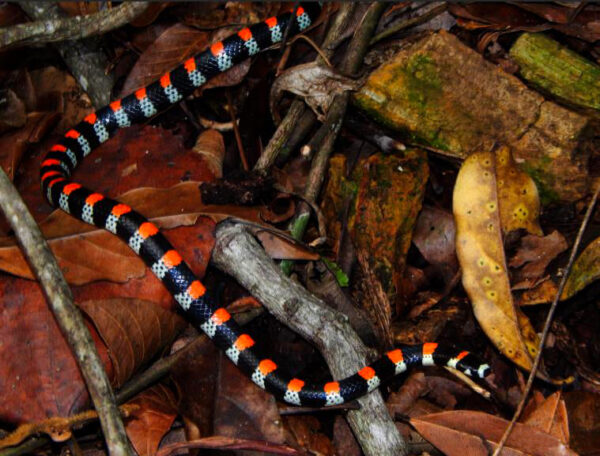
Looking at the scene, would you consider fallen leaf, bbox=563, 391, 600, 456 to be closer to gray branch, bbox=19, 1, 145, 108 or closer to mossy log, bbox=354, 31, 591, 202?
mossy log, bbox=354, 31, 591, 202

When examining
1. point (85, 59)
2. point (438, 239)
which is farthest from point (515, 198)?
point (85, 59)

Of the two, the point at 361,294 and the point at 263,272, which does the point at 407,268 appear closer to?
the point at 361,294

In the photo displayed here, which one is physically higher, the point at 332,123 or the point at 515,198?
the point at 332,123

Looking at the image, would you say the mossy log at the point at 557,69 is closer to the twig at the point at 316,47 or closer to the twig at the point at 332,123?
the twig at the point at 332,123

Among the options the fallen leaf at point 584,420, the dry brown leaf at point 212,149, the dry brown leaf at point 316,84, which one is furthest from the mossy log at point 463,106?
the fallen leaf at point 584,420

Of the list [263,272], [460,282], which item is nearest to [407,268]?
[460,282]

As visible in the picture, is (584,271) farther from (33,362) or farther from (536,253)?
(33,362)

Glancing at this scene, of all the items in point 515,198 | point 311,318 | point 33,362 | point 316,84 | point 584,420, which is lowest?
point 584,420

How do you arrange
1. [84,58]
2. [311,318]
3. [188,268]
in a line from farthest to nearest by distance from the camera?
[84,58] < [188,268] < [311,318]
